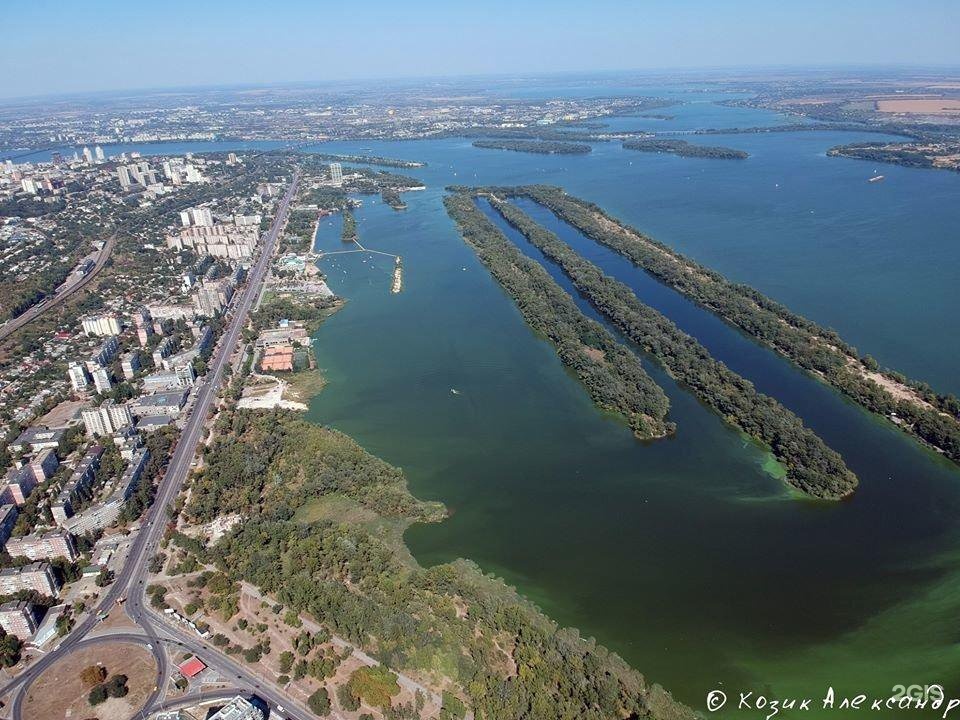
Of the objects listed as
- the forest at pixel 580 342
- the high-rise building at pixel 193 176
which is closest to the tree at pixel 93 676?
the forest at pixel 580 342

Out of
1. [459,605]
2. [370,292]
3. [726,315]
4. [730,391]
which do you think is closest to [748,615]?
[459,605]

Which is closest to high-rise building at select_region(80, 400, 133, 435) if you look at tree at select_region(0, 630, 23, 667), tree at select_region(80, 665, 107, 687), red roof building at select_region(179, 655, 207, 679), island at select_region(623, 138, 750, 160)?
tree at select_region(0, 630, 23, 667)

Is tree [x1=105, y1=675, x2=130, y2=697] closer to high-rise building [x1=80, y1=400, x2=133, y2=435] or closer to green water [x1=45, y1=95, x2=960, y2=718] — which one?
green water [x1=45, y1=95, x2=960, y2=718]

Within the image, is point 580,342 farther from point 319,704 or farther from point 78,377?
point 78,377

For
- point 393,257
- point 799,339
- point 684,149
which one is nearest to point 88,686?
point 799,339

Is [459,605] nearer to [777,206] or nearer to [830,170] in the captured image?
[777,206]

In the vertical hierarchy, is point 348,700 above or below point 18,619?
below
